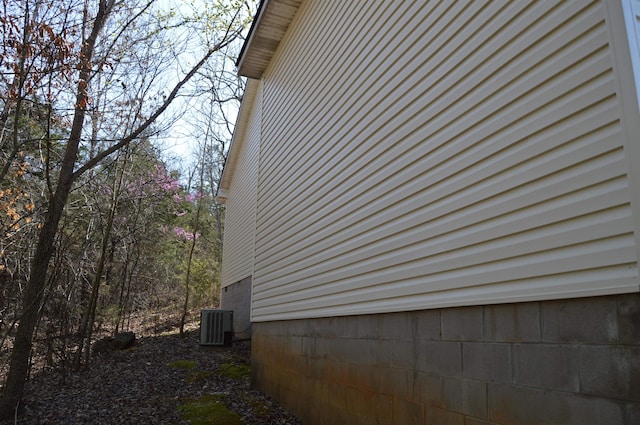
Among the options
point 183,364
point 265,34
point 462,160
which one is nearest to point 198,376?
point 183,364

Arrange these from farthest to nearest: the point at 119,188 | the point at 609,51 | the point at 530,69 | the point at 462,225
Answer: the point at 119,188 < the point at 462,225 < the point at 530,69 < the point at 609,51

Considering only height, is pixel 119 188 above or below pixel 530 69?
above

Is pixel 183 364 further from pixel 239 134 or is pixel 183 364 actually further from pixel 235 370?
pixel 239 134

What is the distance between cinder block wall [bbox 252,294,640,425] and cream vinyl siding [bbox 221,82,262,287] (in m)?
6.03

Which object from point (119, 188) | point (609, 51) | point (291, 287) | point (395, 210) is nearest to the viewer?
point (609, 51)

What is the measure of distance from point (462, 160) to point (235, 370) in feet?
26.9

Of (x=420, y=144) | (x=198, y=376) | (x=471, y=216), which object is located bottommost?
(x=198, y=376)

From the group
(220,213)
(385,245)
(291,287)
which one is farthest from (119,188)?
(220,213)

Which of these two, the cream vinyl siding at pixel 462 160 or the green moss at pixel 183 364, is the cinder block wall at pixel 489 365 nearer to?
the cream vinyl siding at pixel 462 160

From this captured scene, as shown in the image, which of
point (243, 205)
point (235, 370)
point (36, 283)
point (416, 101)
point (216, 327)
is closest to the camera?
point (416, 101)

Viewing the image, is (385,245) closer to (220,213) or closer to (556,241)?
(556,241)

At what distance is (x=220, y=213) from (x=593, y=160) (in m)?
26.8

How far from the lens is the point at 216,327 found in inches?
513

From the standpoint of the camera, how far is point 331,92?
6.02 metres
